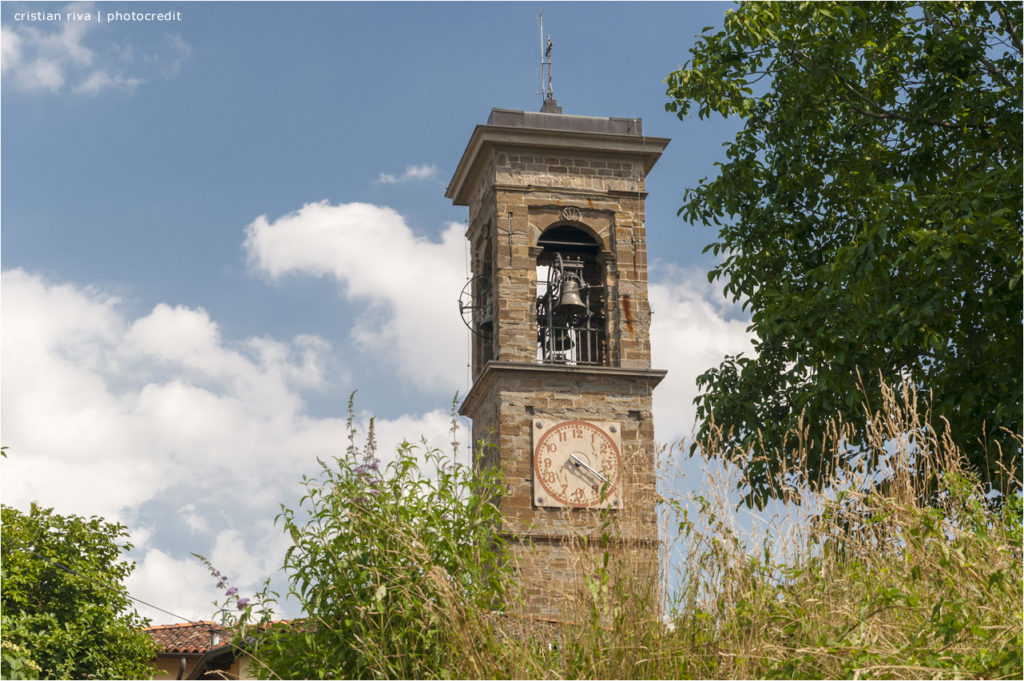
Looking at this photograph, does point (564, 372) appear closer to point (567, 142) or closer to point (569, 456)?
point (569, 456)

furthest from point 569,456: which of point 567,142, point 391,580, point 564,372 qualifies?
point 391,580

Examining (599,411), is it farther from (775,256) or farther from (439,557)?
(439,557)

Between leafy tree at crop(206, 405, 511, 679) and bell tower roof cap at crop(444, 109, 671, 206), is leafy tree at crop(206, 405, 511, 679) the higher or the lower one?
the lower one

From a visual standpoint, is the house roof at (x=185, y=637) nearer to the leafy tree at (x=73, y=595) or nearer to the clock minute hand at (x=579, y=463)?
the leafy tree at (x=73, y=595)

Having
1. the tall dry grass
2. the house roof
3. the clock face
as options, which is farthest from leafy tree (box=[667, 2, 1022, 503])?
the house roof

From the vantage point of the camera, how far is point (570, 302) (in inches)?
819

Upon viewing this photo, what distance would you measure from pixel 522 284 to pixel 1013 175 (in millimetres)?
12186

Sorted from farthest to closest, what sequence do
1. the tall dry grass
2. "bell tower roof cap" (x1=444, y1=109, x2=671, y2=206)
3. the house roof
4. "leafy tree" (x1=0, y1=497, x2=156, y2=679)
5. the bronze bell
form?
the house roof → "bell tower roof cap" (x1=444, y1=109, x2=671, y2=206) → the bronze bell → "leafy tree" (x1=0, y1=497, x2=156, y2=679) → the tall dry grass

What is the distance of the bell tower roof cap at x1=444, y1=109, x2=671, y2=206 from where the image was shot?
2170cm

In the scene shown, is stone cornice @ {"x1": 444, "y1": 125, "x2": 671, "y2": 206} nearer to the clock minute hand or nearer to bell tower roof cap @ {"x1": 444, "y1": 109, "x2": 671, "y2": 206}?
bell tower roof cap @ {"x1": 444, "y1": 109, "x2": 671, "y2": 206}

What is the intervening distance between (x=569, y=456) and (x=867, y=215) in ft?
29.8

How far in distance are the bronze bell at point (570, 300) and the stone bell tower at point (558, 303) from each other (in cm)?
3

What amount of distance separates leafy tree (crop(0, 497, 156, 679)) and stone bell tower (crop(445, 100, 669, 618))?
230 inches

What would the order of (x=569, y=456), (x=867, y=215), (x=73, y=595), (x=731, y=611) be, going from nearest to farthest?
(x=731, y=611), (x=867, y=215), (x=73, y=595), (x=569, y=456)
